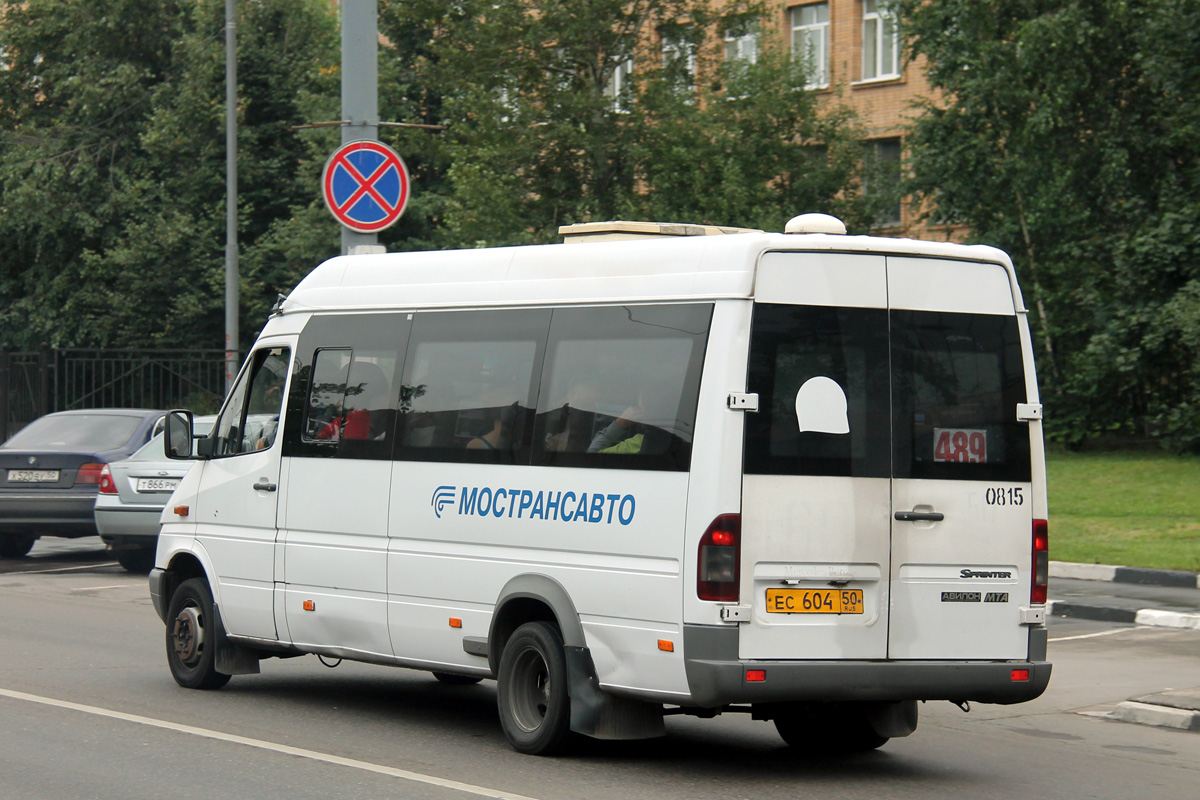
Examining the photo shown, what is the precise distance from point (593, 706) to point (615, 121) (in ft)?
77.9

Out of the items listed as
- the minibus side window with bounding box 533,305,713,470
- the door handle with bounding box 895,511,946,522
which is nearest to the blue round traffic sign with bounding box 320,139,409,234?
the minibus side window with bounding box 533,305,713,470

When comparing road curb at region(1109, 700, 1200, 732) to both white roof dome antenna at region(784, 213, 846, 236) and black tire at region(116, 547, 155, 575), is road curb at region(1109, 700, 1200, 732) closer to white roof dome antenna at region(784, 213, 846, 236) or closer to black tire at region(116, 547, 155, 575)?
white roof dome antenna at region(784, 213, 846, 236)

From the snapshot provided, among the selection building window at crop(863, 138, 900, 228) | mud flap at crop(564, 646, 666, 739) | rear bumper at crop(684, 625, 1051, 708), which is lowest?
mud flap at crop(564, 646, 666, 739)

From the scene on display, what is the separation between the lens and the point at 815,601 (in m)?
6.85

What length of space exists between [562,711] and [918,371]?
2.19 m

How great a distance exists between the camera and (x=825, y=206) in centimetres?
3186

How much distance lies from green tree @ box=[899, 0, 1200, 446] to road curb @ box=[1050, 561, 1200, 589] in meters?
10.8

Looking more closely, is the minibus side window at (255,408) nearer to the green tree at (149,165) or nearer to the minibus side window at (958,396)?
the minibus side window at (958,396)

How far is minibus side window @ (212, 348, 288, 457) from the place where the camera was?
9.28 m

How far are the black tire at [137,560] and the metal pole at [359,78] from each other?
5650 mm

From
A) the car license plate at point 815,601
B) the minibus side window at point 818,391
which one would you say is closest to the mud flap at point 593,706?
the car license plate at point 815,601

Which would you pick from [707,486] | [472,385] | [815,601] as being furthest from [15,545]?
[815,601]

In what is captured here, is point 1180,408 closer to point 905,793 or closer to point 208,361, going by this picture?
point 208,361

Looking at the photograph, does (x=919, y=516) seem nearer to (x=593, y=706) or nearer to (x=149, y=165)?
(x=593, y=706)
